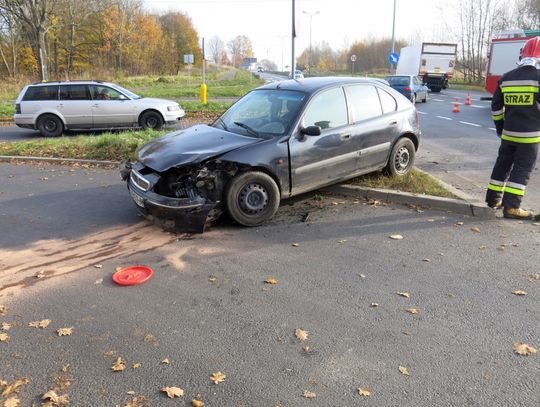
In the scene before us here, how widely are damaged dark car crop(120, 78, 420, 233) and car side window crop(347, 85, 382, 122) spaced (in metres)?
0.02

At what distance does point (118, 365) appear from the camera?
3.12 meters

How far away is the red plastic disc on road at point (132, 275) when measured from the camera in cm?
436

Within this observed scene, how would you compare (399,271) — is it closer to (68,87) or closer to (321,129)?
(321,129)

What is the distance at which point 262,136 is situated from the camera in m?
5.97

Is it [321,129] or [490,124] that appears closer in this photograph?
[321,129]

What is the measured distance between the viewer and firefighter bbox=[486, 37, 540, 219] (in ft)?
19.4

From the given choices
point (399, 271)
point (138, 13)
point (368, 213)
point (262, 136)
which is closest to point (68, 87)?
point (262, 136)

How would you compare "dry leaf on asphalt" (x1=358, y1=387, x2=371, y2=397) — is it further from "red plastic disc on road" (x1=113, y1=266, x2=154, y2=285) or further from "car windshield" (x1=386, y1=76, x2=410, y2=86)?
"car windshield" (x1=386, y1=76, x2=410, y2=86)

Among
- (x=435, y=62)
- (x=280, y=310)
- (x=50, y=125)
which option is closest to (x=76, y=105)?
(x=50, y=125)

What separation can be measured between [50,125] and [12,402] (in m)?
13.2

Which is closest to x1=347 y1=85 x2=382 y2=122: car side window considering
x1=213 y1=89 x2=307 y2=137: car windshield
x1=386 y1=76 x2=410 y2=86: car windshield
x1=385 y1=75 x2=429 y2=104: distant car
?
x1=213 y1=89 x2=307 y2=137: car windshield

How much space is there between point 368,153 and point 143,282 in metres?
3.91

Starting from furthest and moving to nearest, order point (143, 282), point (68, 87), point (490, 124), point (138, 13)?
point (138, 13), point (490, 124), point (68, 87), point (143, 282)

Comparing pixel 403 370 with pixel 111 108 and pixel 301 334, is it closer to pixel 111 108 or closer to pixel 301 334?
pixel 301 334
